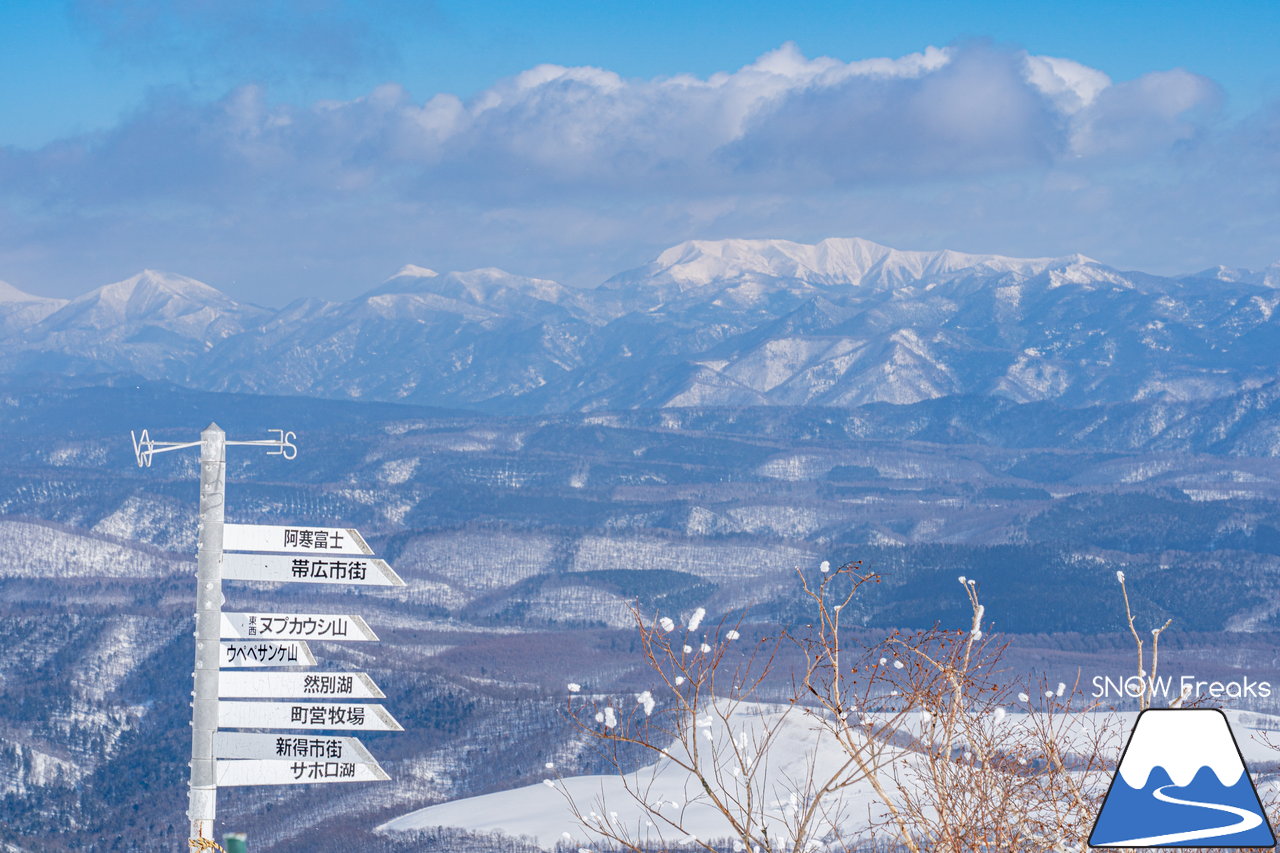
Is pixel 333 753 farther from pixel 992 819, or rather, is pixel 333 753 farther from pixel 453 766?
pixel 453 766

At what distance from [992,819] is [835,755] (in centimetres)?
14380

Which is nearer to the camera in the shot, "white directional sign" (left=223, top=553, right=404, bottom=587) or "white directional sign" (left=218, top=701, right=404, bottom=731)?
"white directional sign" (left=218, top=701, right=404, bottom=731)

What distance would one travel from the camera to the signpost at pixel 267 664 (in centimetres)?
1959

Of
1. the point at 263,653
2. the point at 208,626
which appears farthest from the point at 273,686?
the point at 208,626

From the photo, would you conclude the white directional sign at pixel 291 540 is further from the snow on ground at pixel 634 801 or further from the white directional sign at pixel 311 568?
the snow on ground at pixel 634 801

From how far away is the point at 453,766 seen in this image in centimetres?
19512

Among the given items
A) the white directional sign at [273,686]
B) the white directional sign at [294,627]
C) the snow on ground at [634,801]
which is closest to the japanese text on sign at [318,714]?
the white directional sign at [273,686]

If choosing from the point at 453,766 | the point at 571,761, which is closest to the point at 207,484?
the point at 571,761

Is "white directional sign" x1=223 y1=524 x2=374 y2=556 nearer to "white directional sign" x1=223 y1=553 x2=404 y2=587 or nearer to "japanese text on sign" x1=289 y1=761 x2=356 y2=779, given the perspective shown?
"white directional sign" x1=223 y1=553 x2=404 y2=587

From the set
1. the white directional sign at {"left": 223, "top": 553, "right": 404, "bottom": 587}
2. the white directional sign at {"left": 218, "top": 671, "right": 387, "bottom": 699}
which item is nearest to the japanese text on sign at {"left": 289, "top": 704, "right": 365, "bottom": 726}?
the white directional sign at {"left": 218, "top": 671, "right": 387, "bottom": 699}

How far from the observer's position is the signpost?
64.3 ft

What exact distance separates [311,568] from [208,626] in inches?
69.1

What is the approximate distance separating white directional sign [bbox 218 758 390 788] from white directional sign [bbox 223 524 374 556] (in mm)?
2829

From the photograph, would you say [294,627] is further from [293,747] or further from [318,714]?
[293,747]
